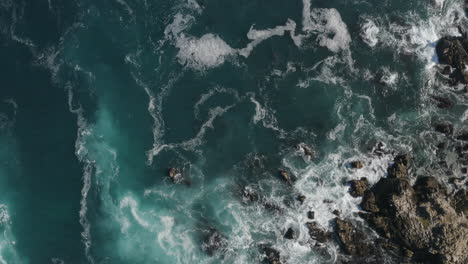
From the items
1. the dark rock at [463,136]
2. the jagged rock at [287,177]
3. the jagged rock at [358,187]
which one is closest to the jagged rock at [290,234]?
the jagged rock at [287,177]

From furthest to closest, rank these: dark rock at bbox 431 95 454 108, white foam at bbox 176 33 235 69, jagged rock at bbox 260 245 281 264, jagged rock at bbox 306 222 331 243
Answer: white foam at bbox 176 33 235 69 → dark rock at bbox 431 95 454 108 → jagged rock at bbox 260 245 281 264 → jagged rock at bbox 306 222 331 243

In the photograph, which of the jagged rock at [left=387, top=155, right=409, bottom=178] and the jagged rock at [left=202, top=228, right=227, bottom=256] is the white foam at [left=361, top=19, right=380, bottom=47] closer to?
the jagged rock at [left=387, top=155, right=409, bottom=178]

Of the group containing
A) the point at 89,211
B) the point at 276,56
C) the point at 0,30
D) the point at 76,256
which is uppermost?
the point at 0,30

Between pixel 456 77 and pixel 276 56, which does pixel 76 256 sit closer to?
pixel 276 56

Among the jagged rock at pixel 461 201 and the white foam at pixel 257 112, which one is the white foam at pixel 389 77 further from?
the jagged rock at pixel 461 201

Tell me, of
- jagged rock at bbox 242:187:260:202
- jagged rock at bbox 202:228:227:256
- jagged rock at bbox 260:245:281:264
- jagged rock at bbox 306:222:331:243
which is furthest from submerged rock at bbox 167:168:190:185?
jagged rock at bbox 306:222:331:243

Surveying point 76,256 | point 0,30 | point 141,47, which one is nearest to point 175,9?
point 141,47
